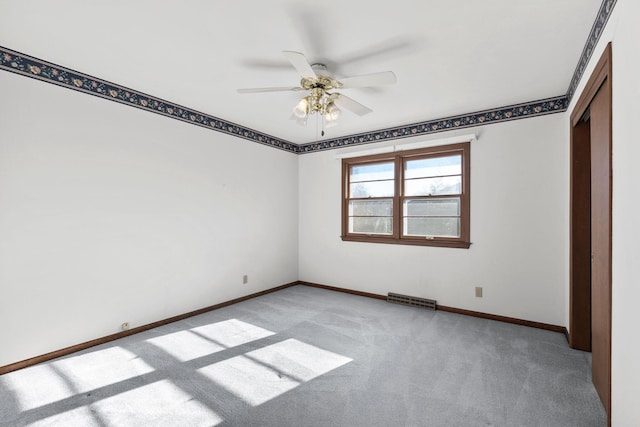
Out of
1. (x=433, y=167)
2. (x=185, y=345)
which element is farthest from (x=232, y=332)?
(x=433, y=167)

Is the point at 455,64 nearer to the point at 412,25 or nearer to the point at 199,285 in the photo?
the point at 412,25

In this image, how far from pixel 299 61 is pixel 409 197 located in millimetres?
2861

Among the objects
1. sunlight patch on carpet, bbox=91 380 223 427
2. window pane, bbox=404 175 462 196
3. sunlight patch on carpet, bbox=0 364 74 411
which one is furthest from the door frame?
sunlight patch on carpet, bbox=0 364 74 411

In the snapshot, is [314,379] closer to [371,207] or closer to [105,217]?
[105,217]

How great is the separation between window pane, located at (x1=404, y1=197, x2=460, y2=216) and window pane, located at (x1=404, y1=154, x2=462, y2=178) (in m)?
0.37

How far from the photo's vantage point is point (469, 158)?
147 inches

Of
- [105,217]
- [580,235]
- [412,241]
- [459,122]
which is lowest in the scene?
[412,241]

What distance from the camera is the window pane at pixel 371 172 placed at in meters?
4.52

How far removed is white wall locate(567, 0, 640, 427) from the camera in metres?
1.30

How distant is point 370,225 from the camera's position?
469cm

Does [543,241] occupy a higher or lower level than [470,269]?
higher

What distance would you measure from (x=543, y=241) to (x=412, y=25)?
285 cm
